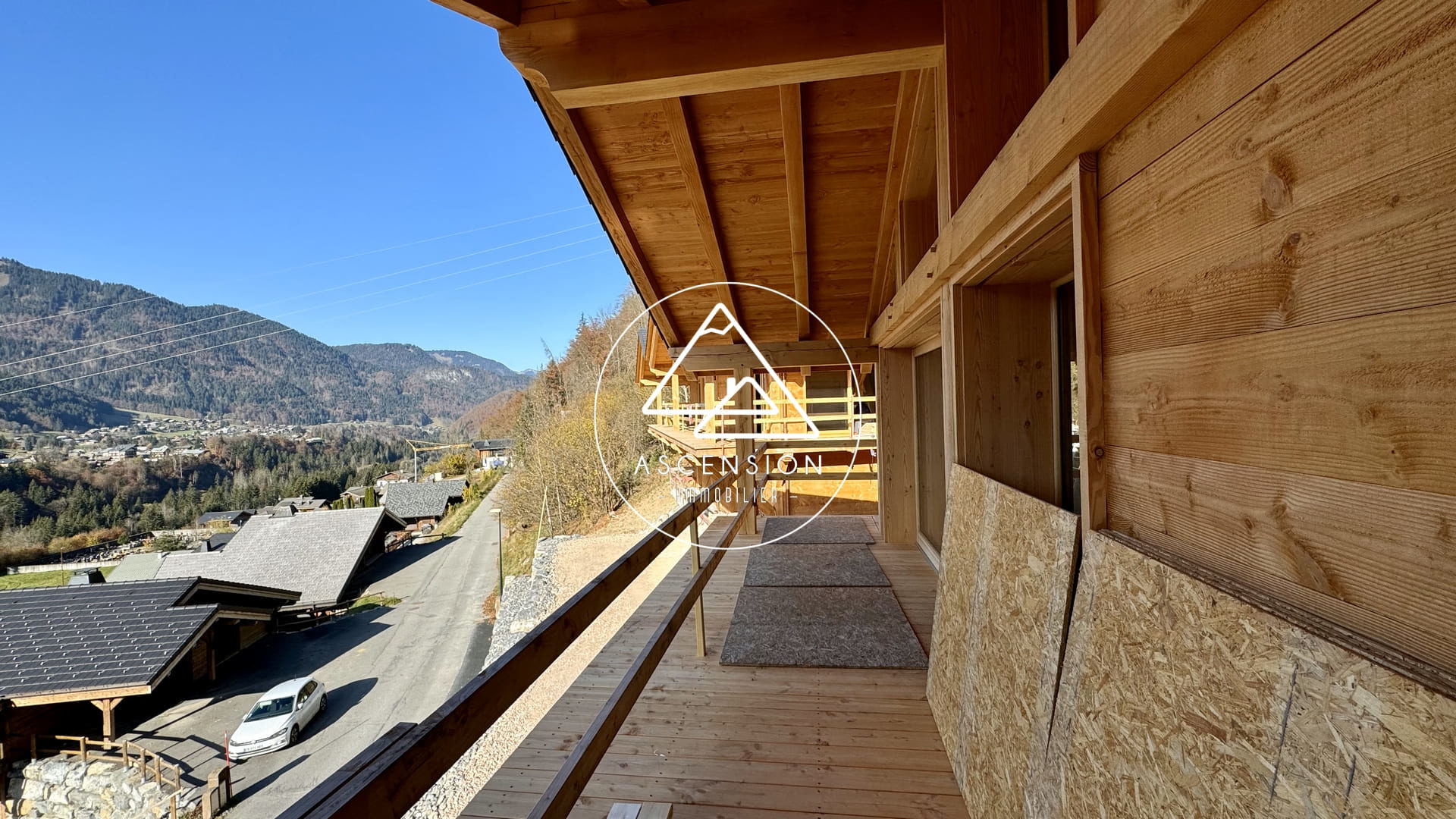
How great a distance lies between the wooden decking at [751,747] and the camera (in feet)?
6.57

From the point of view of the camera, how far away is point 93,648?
32.8 feet

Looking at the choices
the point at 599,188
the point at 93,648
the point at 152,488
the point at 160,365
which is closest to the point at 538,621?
the point at 93,648

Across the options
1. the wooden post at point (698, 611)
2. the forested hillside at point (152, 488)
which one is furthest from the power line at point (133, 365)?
the wooden post at point (698, 611)

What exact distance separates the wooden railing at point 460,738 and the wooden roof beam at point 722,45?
7.62 feet

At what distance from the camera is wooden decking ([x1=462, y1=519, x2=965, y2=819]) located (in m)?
2.00

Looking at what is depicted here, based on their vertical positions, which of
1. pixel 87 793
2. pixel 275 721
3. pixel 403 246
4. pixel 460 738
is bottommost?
pixel 87 793

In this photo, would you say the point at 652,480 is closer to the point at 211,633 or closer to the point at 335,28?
the point at 211,633

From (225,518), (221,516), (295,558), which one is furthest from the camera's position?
(221,516)

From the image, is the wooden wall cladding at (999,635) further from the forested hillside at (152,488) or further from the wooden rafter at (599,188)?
the forested hillside at (152,488)

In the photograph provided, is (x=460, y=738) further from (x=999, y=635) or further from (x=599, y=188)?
(x=599, y=188)

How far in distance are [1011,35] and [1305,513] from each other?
8.05 feet

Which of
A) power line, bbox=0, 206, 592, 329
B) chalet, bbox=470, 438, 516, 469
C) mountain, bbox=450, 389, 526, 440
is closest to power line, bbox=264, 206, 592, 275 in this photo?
power line, bbox=0, 206, 592, 329

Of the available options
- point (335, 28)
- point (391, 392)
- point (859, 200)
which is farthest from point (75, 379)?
point (859, 200)

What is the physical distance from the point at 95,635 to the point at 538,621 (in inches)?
314
